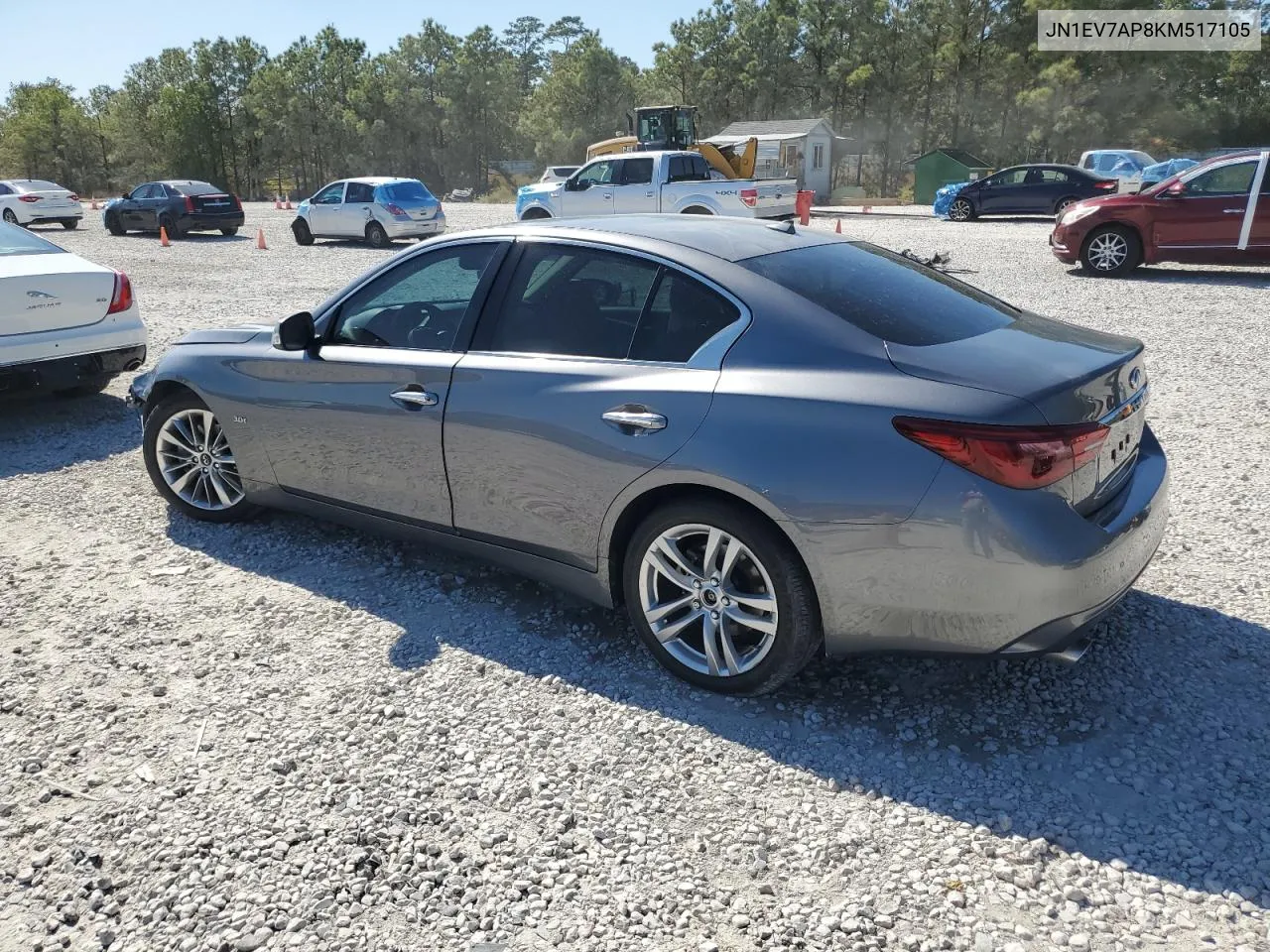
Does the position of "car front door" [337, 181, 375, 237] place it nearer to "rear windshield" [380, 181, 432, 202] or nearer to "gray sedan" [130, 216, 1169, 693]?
"rear windshield" [380, 181, 432, 202]

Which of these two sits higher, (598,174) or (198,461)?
(598,174)

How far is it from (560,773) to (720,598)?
Result: 29.9 inches

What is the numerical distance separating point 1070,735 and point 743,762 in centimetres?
105

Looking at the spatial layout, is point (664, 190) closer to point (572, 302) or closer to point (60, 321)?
point (60, 321)

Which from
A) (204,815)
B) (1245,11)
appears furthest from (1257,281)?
(1245,11)

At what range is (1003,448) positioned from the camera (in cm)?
262

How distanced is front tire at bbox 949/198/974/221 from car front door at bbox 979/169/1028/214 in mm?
448

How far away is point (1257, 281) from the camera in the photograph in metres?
12.3

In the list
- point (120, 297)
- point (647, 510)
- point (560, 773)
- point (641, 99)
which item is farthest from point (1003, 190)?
point (641, 99)

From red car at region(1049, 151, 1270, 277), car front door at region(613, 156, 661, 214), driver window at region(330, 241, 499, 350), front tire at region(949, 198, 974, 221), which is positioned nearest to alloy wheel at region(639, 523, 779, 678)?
driver window at region(330, 241, 499, 350)

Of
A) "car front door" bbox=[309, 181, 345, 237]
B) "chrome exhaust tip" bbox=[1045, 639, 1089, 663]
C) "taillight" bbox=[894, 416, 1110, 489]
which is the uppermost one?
"car front door" bbox=[309, 181, 345, 237]

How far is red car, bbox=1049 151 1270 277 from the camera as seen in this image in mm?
11922

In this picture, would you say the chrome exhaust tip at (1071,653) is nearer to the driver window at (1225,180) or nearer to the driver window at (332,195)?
the driver window at (1225,180)

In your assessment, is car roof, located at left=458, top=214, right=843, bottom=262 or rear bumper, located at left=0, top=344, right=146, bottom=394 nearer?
car roof, located at left=458, top=214, right=843, bottom=262
